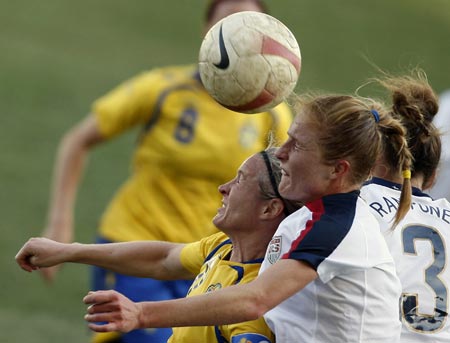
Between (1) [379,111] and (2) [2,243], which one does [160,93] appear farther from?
(2) [2,243]

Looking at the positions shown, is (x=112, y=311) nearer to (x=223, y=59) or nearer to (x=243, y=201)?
(x=243, y=201)

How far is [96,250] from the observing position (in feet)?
15.8

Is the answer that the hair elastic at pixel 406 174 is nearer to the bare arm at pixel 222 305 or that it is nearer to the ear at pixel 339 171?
the ear at pixel 339 171

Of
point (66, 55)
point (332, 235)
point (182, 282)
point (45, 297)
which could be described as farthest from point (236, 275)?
point (66, 55)

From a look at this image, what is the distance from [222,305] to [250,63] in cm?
112

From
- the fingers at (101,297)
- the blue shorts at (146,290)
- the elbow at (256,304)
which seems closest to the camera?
the fingers at (101,297)

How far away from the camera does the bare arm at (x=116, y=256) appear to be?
468 centimetres

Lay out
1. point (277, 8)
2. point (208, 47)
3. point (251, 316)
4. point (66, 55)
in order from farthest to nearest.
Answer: point (277, 8) → point (66, 55) → point (208, 47) → point (251, 316)

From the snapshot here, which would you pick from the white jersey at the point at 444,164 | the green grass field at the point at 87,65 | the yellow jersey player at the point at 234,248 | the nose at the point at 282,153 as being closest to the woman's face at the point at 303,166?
the nose at the point at 282,153

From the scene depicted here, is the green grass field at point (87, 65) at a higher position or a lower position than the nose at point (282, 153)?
higher

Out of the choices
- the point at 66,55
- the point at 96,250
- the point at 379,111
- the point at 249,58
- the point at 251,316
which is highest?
the point at 66,55

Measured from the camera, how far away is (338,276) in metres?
4.05

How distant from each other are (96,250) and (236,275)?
0.67 meters

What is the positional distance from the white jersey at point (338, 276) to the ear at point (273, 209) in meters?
0.32
